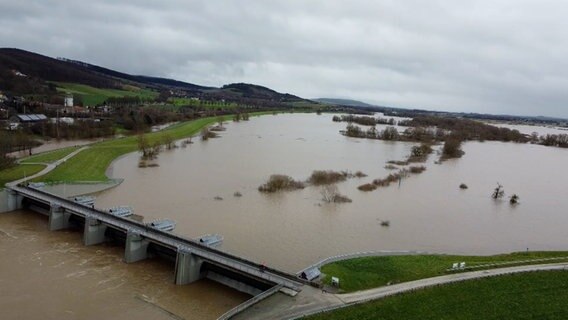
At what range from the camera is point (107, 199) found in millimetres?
41375

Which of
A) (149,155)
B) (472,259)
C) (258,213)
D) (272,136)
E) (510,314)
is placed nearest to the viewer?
(510,314)

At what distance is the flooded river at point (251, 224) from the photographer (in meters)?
23.4

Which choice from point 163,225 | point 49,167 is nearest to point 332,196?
point 163,225

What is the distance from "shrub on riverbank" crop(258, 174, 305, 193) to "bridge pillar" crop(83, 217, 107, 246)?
61.5ft

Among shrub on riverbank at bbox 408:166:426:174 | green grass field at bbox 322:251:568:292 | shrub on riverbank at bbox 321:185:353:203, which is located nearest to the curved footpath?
green grass field at bbox 322:251:568:292

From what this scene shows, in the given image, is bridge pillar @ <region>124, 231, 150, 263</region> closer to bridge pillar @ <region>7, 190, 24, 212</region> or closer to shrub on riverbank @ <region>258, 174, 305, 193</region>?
bridge pillar @ <region>7, 190, 24, 212</region>

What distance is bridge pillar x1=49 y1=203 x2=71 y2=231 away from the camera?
1304 inches

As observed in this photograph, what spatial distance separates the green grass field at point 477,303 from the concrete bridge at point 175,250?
3863 mm

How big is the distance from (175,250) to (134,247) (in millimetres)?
2924

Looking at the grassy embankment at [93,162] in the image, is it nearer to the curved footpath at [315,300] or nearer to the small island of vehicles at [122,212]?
the small island of vehicles at [122,212]

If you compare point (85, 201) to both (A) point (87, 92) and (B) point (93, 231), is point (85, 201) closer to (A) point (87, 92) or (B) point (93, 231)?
(B) point (93, 231)

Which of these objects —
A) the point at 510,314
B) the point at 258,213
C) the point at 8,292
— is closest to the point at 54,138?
the point at 258,213

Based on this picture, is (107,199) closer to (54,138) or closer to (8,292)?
(8,292)

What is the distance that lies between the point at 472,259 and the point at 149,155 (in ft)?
158
